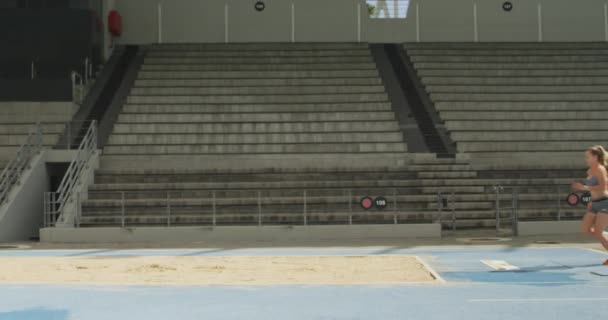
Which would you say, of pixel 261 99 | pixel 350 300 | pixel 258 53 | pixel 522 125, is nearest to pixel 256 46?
pixel 258 53

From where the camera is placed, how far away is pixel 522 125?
18328 millimetres

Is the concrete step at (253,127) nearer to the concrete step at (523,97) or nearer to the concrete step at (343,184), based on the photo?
the concrete step at (523,97)

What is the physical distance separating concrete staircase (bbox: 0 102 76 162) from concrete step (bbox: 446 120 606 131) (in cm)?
1018

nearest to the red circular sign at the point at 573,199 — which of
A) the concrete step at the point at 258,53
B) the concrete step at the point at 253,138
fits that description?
the concrete step at the point at 253,138

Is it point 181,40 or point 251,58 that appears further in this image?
point 181,40

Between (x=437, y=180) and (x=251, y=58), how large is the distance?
30.7 ft

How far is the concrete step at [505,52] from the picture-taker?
23312 millimetres

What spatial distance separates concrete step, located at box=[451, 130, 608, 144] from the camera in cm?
1773

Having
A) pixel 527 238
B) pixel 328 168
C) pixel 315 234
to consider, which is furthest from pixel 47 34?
pixel 527 238

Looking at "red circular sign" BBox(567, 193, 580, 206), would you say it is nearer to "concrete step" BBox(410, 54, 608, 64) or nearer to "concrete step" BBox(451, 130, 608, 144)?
"concrete step" BBox(451, 130, 608, 144)

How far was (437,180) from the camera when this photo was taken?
613 inches

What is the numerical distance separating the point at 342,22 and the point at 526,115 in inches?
332

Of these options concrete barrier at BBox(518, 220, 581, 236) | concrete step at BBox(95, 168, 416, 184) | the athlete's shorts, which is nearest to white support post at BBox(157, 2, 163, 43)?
concrete step at BBox(95, 168, 416, 184)

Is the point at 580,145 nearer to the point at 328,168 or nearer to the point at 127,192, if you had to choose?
the point at 328,168
